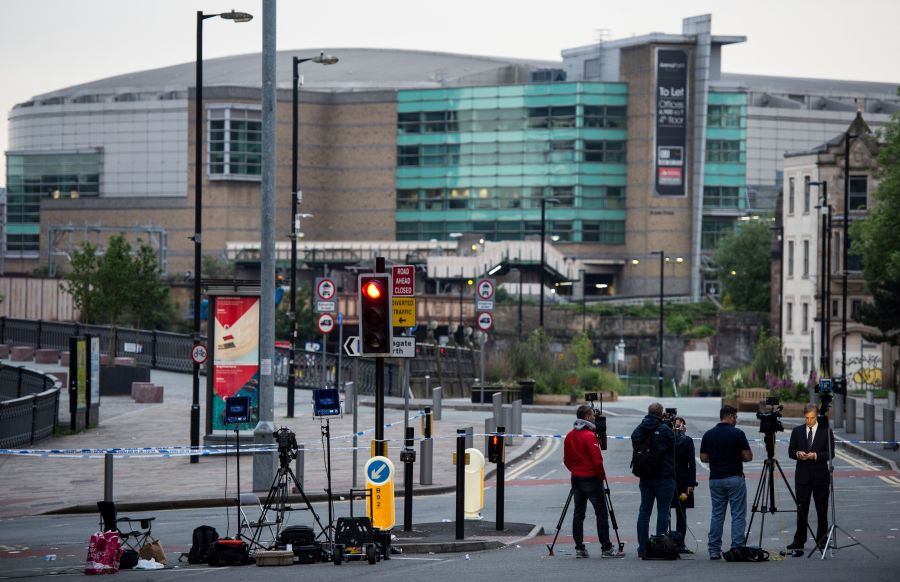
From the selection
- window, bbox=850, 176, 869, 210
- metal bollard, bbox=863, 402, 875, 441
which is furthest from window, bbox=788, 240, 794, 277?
metal bollard, bbox=863, 402, 875, 441

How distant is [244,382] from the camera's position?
96.2 feet

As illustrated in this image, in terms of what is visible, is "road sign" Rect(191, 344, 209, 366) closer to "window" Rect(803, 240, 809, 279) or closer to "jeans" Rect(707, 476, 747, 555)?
"jeans" Rect(707, 476, 747, 555)

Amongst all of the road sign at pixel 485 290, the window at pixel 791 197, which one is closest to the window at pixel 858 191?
the window at pixel 791 197

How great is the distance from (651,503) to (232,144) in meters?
116

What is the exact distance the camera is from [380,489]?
57.9 ft

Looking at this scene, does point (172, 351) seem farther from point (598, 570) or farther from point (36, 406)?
point (598, 570)

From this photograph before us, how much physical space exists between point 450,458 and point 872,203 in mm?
44701

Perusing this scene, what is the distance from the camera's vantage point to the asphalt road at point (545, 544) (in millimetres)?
15367

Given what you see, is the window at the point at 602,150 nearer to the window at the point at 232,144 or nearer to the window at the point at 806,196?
the window at the point at 232,144

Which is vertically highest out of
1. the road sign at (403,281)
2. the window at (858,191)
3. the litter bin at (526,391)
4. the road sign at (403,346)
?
the window at (858,191)

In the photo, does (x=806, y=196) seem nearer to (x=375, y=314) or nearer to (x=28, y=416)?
(x=28, y=416)

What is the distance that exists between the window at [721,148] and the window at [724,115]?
1.44 metres

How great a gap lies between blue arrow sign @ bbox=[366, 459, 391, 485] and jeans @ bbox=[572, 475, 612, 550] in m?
2.24

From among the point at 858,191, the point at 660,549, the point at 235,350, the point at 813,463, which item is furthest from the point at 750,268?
the point at 660,549
